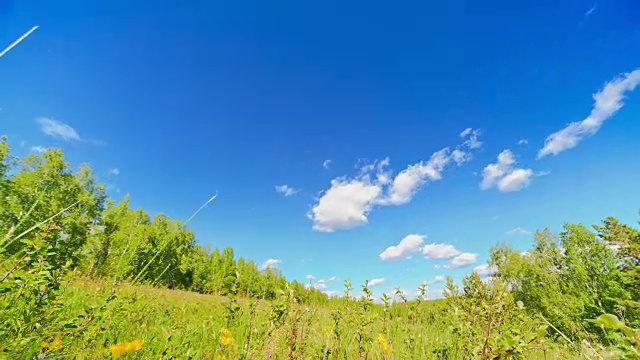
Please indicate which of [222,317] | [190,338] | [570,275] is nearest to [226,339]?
[190,338]

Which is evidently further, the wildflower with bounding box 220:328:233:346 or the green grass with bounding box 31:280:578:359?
the wildflower with bounding box 220:328:233:346

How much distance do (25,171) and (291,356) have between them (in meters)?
49.6

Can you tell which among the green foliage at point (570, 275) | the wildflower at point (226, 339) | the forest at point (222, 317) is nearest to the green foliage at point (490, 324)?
the forest at point (222, 317)

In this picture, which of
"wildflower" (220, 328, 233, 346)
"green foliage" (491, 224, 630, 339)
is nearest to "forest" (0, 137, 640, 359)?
"wildflower" (220, 328, 233, 346)

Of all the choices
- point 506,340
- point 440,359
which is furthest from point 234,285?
point 440,359

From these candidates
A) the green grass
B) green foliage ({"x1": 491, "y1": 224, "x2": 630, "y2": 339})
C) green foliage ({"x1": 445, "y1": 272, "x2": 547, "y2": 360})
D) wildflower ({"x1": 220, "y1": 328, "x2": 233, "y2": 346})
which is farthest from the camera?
green foliage ({"x1": 491, "y1": 224, "x2": 630, "y2": 339})

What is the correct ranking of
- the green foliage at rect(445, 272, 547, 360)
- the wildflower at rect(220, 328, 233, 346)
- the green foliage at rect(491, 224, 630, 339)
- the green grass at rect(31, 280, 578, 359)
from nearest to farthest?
the green foliage at rect(445, 272, 547, 360) → the green grass at rect(31, 280, 578, 359) → the wildflower at rect(220, 328, 233, 346) → the green foliage at rect(491, 224, 630, 339)

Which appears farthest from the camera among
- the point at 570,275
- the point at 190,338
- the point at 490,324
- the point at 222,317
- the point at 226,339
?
the point at 570,275

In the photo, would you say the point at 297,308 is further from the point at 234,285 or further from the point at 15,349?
the point at 15,349

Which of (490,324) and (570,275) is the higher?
(570,275)

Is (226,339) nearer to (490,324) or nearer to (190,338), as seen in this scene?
(190,338)

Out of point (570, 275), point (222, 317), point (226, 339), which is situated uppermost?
point (570, 275)

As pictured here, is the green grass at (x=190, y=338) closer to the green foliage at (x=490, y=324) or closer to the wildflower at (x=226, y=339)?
the wildflower at (x=226, y=339)

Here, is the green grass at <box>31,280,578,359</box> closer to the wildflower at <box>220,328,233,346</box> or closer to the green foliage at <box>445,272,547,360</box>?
the wildflower at <box>220,328,233,346</box>
